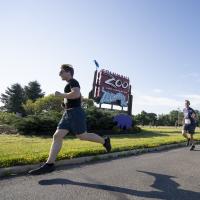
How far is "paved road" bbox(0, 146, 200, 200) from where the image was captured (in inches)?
169

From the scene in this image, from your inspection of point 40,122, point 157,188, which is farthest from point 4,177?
point 40,122

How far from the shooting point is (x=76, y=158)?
23.6 ft

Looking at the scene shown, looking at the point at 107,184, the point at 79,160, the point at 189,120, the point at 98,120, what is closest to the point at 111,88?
the point at 98,120

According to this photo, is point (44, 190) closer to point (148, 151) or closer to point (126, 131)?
point (148, 151)

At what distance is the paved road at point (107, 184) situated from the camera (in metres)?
4.29

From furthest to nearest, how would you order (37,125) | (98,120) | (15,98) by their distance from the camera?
(15,98)
(98,120)
(37,125)

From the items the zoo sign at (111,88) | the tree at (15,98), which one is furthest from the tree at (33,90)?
the zoo sign at (111,88)

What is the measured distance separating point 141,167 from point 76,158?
1433 mm

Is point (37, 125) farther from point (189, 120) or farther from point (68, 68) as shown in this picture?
point (68, 68)

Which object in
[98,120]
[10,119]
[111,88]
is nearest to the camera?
[10,119]

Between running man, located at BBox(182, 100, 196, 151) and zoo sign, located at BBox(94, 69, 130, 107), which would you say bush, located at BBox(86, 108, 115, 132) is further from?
running man, located at BBox(182, 100, 196, 151)

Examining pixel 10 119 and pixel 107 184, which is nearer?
pixel 107 184

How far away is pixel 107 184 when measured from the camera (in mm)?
4949

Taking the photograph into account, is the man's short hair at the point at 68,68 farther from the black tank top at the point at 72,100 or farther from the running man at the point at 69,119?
the black tank top at the point at 72,100
